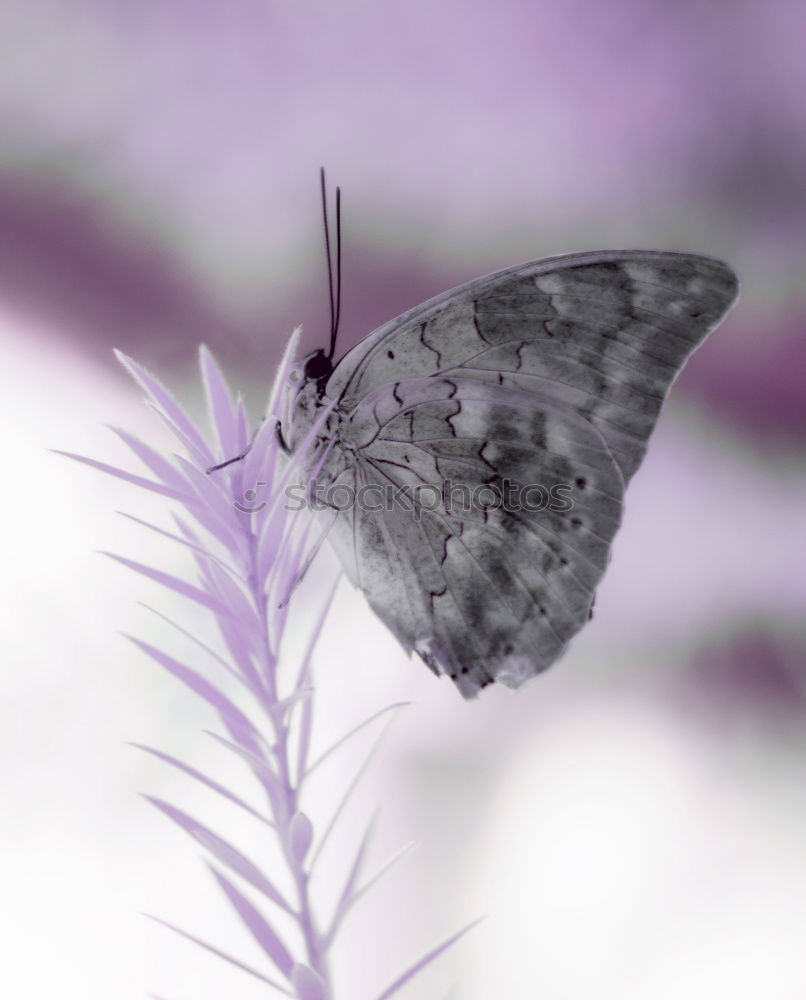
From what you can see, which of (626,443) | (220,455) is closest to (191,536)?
(220,455)

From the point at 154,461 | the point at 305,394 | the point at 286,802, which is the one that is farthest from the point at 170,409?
the point at 305,394

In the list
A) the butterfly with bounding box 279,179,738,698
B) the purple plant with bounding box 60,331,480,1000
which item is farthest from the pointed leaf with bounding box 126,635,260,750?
the butterfly with bounding box 279,179,738,698

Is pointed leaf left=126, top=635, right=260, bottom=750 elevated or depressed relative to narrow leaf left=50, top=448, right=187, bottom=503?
depressed

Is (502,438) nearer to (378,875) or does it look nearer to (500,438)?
(500,438)

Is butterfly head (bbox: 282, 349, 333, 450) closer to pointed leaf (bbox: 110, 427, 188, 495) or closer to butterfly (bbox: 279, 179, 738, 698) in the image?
butterfly (bbox: 279, 179, 738, 698)

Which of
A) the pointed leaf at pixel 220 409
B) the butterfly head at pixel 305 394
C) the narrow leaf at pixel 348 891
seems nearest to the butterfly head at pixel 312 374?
the butterfly head at pixel 305 394

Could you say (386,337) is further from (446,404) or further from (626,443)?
(626,443)
